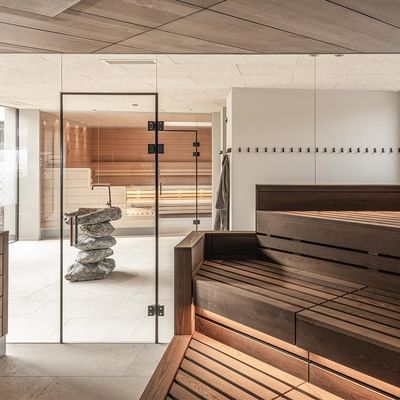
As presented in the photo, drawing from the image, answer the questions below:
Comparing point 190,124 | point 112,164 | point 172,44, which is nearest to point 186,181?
point 190,124

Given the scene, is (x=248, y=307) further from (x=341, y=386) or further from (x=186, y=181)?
(x=186, y=181)

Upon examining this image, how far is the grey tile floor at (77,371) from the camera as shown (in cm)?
275

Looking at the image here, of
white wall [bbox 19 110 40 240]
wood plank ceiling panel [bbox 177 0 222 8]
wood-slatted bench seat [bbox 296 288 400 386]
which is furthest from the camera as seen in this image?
white wall [bbox 19 110 40 240]

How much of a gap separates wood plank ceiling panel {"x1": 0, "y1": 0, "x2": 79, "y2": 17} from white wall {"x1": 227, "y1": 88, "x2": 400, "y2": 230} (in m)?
3.91

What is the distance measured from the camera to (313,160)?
5.85 meters

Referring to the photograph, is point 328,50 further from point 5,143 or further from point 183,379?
point 5,143

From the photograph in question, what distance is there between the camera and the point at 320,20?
2.25 metres

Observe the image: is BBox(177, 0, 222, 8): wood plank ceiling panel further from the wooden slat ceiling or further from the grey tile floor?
the grey tile floor

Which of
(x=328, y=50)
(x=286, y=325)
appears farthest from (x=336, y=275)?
(x=328, y=50)

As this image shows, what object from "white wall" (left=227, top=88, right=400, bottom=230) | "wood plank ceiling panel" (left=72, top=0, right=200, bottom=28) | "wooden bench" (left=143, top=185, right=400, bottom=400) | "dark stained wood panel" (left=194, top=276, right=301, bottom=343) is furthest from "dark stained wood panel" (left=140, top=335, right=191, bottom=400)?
"white wall" (left=227, top=88, right=400, bottom=230)

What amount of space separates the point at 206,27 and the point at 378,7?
0.90 metres

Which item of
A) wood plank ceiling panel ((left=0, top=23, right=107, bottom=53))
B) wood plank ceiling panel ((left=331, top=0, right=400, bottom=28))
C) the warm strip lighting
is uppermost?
the warm strip lighting

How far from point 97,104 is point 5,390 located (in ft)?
8.05

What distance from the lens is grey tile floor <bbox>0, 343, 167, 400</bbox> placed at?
9.02 ft
